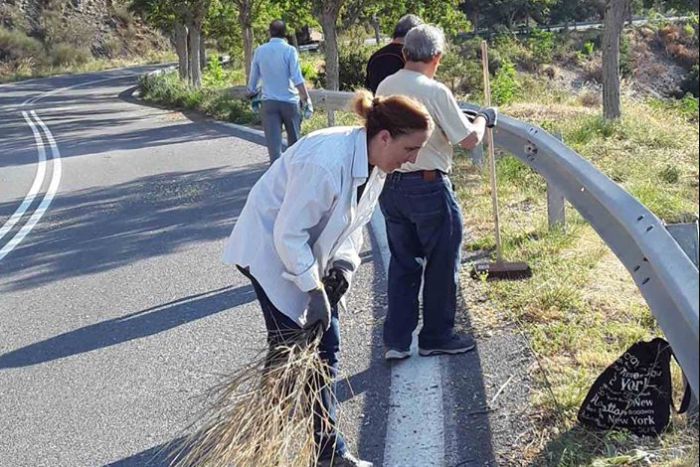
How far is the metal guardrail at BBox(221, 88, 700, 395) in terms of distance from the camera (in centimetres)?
287

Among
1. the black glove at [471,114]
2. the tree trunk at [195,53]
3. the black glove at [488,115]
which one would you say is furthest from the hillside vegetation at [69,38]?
the black glove at [488,115]

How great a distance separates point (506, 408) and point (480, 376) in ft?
1.46

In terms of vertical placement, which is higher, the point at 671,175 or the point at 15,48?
the point at 15,48

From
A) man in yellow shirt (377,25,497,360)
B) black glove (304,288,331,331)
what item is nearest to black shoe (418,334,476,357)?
man in yellow shirt (377,25,497,360)

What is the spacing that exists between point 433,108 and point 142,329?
264 cm

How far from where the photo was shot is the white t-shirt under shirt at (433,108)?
16.5ft

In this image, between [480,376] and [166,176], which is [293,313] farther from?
[166,176]

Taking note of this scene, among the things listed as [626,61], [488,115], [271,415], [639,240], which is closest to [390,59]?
[488,115]

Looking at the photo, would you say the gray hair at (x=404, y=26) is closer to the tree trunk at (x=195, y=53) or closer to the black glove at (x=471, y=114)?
the black glove at (x=471, y=114)

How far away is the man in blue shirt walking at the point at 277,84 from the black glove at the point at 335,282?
22.2ft

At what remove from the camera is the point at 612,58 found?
47.5 ft

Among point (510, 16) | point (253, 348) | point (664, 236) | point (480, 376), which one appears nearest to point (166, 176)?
point (253, 348)

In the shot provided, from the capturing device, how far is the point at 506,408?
442 centimetres

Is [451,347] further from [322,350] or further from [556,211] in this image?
[556,211]
